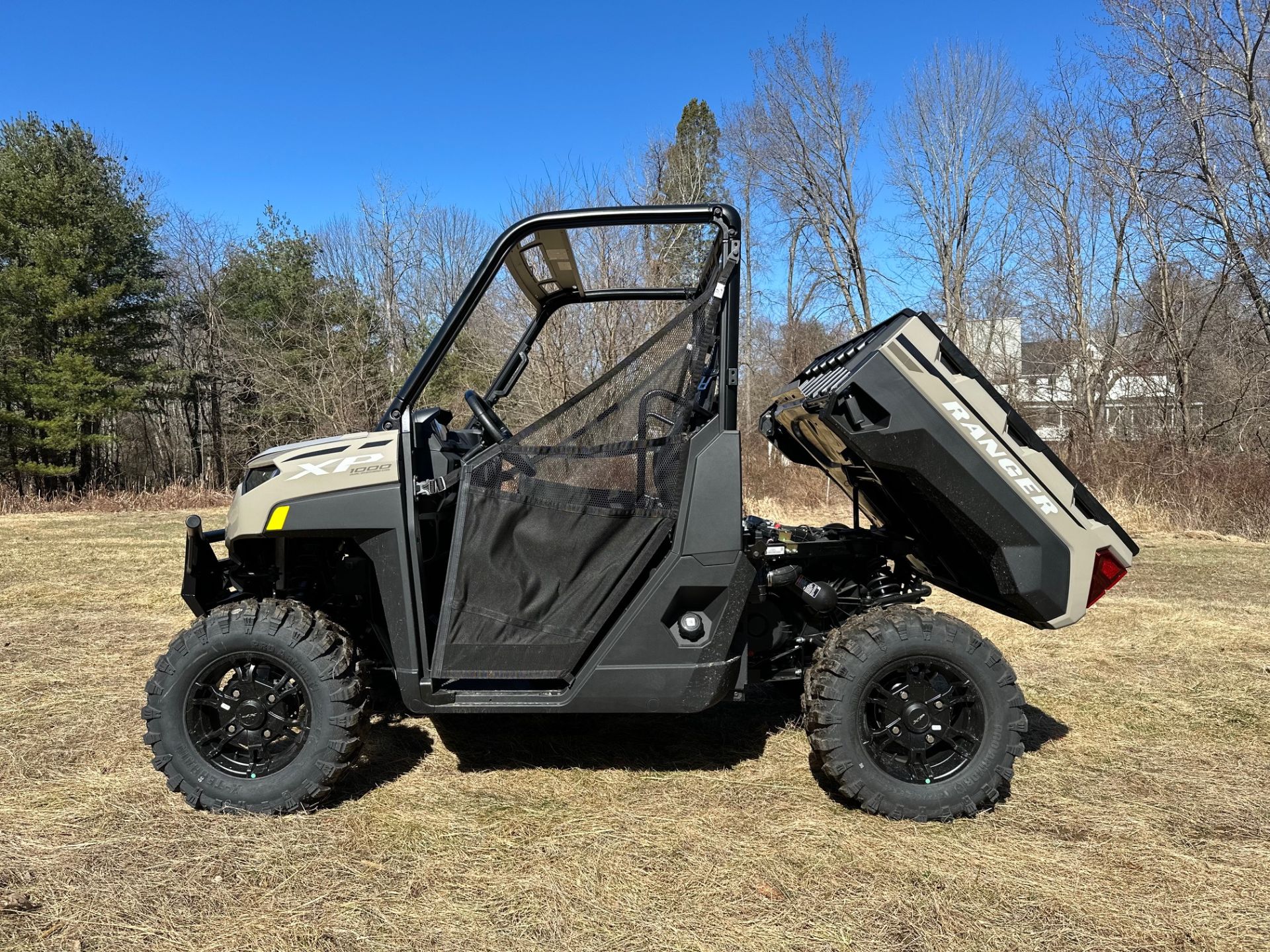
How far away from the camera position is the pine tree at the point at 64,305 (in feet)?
66.3

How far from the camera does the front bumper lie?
142 inches

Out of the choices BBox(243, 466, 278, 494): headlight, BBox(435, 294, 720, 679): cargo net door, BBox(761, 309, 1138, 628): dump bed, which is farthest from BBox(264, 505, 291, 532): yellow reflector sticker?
BBox(761, 309, 1138, 628): dump bed

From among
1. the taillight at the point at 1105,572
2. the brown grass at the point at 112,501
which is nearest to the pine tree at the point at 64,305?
the brown grass at the point at 112,501

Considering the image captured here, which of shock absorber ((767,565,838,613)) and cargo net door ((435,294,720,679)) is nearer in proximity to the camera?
cargo net door ((435,294,720,679))

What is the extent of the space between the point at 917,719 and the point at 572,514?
156cm

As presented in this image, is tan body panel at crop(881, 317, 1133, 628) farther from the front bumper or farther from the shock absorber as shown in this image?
the front bumper

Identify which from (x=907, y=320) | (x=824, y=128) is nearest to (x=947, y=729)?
(x=907, y=320)

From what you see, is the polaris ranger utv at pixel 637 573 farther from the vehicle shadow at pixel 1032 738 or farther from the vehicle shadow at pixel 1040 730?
the vehicle shadow at pixel 1040 730

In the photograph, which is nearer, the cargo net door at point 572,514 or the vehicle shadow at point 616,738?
the cargo net door at point 572,514

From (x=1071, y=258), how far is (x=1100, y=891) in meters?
19.2

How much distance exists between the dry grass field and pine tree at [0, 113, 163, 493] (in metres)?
19.0

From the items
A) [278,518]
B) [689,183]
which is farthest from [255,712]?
[689,183]

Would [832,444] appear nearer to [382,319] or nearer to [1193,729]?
[1193,729]

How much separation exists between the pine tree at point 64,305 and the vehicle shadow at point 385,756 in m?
20.6
